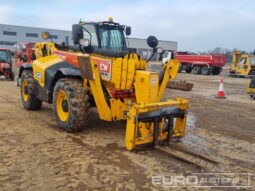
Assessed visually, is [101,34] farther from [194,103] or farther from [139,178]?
[194,103]

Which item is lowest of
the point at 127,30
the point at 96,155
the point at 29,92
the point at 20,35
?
the point at 96,155

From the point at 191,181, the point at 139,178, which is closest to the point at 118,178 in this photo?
the point at 139,178

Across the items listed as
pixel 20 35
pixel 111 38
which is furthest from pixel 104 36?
pixel 20 35

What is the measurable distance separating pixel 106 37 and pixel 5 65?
10.8 metres

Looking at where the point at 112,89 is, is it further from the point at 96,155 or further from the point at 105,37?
the point at 105,37

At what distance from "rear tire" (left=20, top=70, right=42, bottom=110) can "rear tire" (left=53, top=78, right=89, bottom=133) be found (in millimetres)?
1709

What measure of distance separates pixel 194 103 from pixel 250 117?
237 cm

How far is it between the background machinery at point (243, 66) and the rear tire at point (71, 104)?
792 inches

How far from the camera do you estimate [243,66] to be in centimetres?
2400

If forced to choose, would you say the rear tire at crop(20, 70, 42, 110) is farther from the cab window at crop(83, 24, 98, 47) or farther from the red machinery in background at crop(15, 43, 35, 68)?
the red machinery in background at crop(15, 43, 35, 68)

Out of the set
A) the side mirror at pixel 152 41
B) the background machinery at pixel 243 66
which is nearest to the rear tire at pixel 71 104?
the side mirror at pixel 152 41

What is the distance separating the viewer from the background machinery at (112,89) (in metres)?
4.95

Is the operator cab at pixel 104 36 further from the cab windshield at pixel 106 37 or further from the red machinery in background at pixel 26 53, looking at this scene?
the red machinery in background at pixel 26 53

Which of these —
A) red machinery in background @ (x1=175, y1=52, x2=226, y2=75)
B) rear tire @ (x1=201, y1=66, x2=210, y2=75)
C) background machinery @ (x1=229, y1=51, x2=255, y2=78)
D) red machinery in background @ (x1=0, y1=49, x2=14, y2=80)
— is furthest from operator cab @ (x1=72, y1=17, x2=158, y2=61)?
rear tire @ (x1=201, y1=66, x2=210, y2=75)
